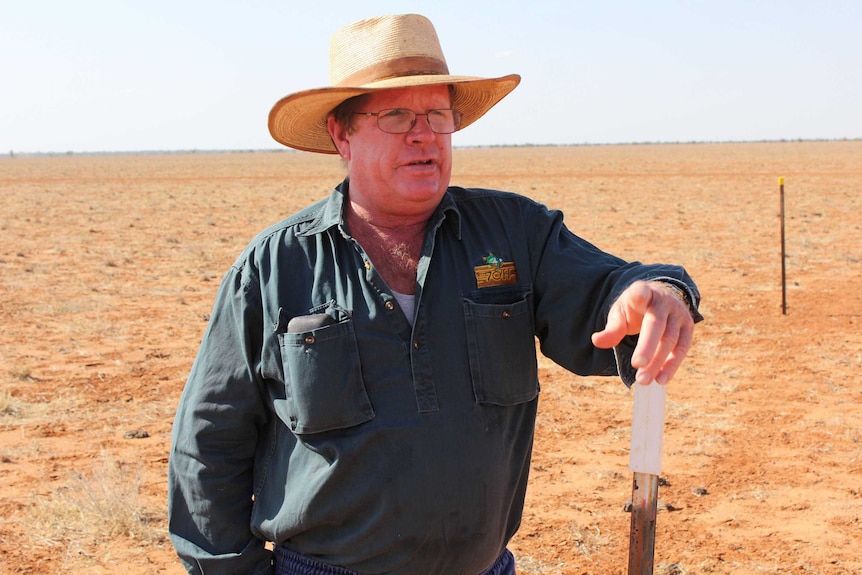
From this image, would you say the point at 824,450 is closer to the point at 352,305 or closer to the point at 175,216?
the point at 352,305

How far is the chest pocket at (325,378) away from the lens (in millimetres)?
1767

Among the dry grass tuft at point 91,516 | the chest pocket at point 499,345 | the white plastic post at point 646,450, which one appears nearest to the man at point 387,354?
the chest pocket at point 499,345

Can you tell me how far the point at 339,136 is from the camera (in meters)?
2.16

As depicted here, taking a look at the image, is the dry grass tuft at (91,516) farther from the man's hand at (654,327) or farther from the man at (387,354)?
the man's hand at (654,327)

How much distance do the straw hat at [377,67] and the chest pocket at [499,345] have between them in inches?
20.3

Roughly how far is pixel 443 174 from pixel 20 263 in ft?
43.7

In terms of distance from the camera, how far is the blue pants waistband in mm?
1847

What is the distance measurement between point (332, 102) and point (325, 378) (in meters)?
0.72

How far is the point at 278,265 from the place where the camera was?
1890 millimetres

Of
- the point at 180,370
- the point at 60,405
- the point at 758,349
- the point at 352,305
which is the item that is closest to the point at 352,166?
the point at 352,305

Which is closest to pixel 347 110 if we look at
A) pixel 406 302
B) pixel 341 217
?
pixel 341 217

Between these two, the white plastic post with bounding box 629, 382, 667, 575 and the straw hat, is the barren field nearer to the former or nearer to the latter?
the straw hat

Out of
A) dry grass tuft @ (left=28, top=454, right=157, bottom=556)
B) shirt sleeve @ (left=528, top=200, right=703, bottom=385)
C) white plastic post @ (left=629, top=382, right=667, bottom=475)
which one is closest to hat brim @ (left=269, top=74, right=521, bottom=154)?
shirt sleeve @ (left=528, top=200, right=703, bottom=385)

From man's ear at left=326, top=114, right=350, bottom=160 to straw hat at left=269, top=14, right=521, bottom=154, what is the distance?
31mm
